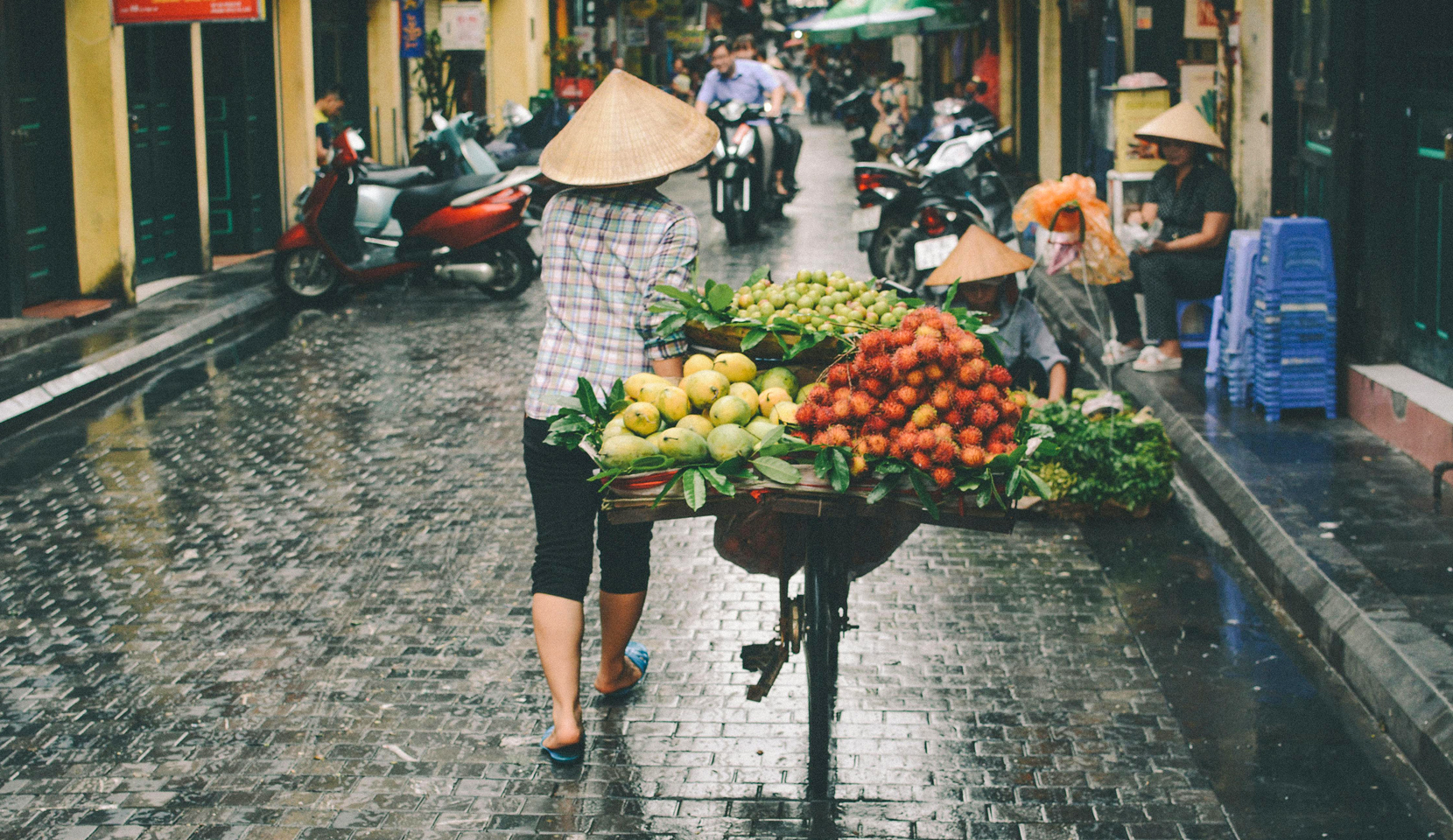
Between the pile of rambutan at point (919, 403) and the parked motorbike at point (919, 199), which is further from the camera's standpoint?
the parked motorbike at point (919, 199)

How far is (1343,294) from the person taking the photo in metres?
8.22

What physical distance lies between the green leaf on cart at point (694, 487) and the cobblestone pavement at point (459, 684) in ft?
2.95

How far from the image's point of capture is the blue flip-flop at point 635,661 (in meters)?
4.96

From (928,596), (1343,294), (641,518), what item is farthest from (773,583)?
(1343,294)

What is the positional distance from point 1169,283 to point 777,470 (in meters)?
6.08

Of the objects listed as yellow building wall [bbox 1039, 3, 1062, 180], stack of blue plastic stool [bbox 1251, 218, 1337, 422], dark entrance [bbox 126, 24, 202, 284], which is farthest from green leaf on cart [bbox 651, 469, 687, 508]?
yellow building wall [bbox 1039, 3, 1062, 180]

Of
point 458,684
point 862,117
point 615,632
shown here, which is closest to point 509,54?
point 862,117

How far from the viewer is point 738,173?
16266 mm

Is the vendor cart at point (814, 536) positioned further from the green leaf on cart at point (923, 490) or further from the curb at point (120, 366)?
the curb at point (120, 366)

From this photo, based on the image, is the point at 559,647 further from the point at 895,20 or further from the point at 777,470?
the point at 895,20

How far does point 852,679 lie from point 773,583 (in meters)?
1.16

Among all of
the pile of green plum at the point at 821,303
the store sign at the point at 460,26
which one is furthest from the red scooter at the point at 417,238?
the store sign at the point at 460,26

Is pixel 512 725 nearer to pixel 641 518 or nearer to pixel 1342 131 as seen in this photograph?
pixel 641 518

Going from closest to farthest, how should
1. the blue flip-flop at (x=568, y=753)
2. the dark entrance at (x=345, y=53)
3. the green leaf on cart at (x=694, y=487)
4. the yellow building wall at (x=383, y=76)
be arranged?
the green leaf on cart at (x=694, y=487) → the blue flip-flop at (x=568, y=753) → the dark entrance at (x=345, y=53) → the yellow building wall at (x=383, y=76)
